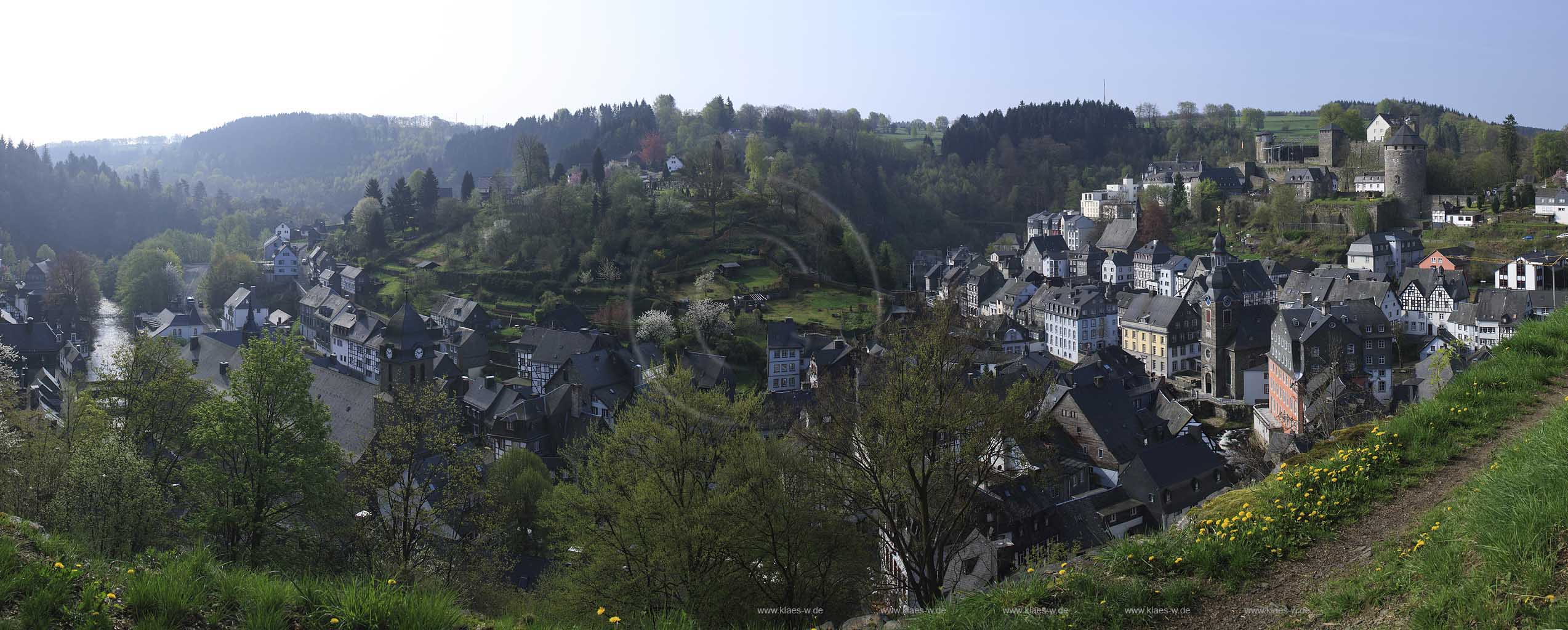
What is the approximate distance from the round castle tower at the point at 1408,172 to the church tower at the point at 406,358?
63.9 metres

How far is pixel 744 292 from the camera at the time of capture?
165ft

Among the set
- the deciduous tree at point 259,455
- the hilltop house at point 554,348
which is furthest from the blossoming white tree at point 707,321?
the deciduous tree at point 259,455

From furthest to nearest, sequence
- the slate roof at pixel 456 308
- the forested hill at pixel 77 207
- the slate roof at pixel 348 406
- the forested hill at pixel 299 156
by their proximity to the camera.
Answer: the forested hill at pixel 299 156 < the forested hill at pixel 77 207 < the slate roof at pixel 456 308 < the slate roof at pixel 348 406

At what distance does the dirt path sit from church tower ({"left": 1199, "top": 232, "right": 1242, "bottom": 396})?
36963mm

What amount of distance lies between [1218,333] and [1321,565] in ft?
128

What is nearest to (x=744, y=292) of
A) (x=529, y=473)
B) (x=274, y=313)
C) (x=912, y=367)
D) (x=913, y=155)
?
(x=529, y=473)

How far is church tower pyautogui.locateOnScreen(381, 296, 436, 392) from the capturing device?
1342 inches

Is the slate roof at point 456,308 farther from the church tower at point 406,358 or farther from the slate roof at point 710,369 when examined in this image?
the slate roof at point 710,369

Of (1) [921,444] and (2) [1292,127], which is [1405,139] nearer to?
(2) [1292,127]

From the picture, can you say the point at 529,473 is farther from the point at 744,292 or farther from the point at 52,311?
the point at 52,311

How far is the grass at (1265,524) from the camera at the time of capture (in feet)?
19.5

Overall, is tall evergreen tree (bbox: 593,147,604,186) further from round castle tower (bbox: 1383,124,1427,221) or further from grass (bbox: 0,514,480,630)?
grass (bbox: 0,514,480,630)

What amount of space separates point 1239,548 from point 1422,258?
211ft

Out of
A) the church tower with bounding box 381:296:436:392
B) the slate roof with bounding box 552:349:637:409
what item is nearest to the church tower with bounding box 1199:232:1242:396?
the slate roof with bounding box 552:349:637:409
